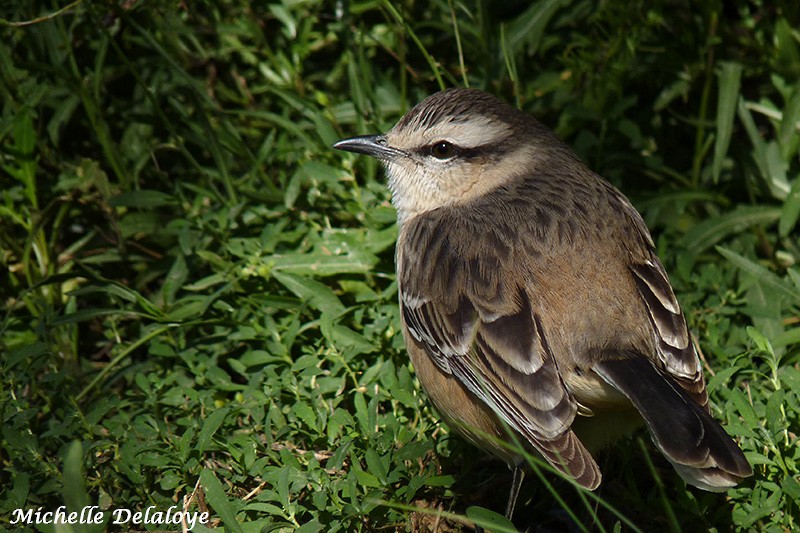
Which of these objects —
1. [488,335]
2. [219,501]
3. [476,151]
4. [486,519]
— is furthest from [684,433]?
[476,151]

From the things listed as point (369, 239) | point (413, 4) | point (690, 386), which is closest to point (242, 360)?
point (369, 239)

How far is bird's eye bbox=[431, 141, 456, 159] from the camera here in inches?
217

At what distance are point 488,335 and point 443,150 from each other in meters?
1.38

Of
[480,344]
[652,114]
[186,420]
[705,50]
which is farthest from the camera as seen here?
[652,114]

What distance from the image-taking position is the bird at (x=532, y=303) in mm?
4184

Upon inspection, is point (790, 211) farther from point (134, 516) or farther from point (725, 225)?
point (134, 516)

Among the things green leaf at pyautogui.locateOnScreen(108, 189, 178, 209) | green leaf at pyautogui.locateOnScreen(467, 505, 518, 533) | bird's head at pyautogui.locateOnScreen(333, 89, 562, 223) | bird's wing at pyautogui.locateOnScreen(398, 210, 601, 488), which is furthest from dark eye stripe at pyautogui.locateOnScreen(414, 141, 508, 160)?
green leaf at pyautogui.locateOnScreen(467, 505, 518, 533)

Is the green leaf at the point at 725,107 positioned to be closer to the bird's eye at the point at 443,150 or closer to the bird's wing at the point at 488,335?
the bird's eye at the point at 443,150

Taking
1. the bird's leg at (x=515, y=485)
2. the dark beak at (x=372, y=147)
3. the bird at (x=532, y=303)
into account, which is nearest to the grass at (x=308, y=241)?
the bird's leg at (x=515, y=485)

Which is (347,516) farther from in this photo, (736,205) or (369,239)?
(736,205)

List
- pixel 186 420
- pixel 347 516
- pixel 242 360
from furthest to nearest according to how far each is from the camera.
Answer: pixel 242 360 < pixel 186 420 < pixel 347 516

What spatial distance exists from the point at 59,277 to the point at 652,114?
4386 millimetres

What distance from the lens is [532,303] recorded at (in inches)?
181

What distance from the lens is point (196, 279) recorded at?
619 cm
